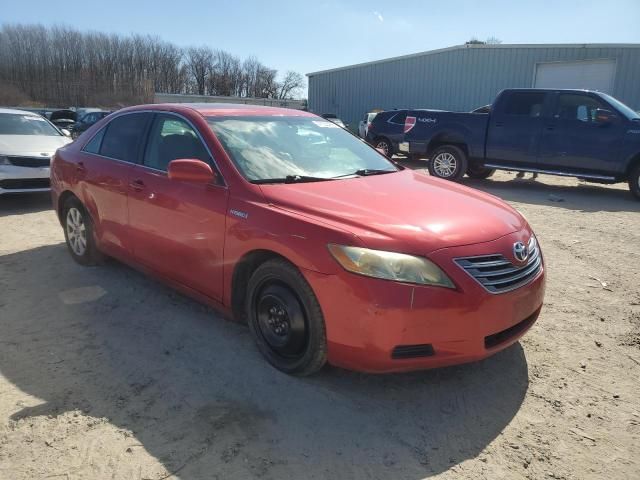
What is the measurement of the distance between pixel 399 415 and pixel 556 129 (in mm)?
9124

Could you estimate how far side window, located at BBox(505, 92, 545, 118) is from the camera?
33.7ft

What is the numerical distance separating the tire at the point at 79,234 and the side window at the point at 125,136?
2.39ft

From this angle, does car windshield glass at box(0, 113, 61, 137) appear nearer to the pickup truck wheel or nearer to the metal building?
the pickup truck wheel

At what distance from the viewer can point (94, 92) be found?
233 ft

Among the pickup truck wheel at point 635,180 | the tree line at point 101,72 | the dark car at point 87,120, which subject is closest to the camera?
the pickup truck wheel at point 635,180

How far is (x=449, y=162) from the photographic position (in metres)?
11.3

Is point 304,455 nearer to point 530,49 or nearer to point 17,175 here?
point 17,175

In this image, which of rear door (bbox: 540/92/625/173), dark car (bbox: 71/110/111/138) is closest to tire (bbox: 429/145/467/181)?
rear door (bbox: 540/92/625/173)

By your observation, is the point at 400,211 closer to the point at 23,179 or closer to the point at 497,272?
the point at 497,272

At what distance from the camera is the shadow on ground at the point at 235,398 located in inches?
93.4

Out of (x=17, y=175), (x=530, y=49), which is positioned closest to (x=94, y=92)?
(x=530, y=49)

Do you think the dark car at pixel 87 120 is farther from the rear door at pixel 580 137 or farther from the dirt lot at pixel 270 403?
the dirt lot at pixel 270 403

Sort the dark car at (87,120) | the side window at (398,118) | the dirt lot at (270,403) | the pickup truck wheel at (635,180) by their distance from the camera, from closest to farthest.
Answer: the dirt lot at (270,403) < the pickup truck wheel at (635,180) < the side window at (398,118) < the dark car at (87,120)

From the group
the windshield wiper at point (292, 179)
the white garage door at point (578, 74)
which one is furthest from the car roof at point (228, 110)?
the white garage door at point (578, 74)
